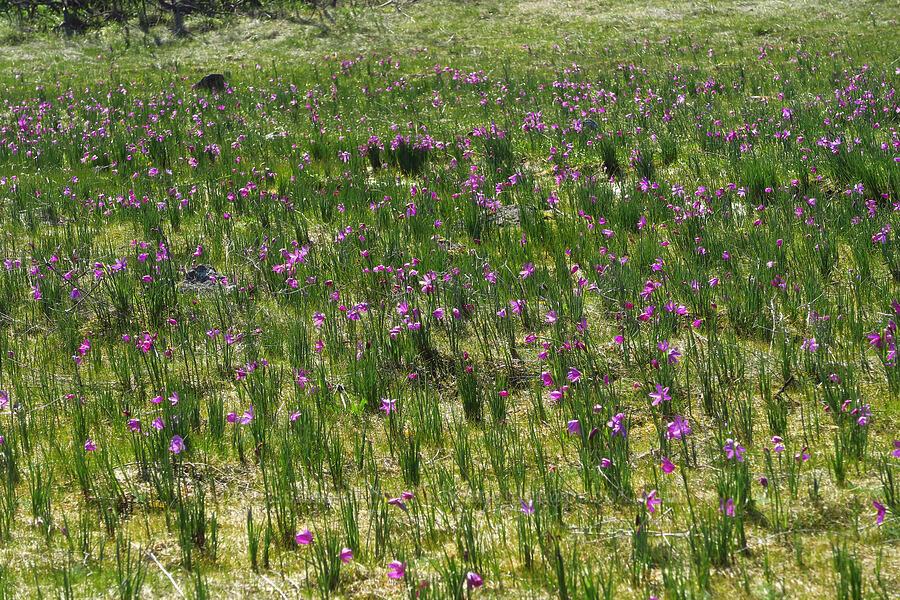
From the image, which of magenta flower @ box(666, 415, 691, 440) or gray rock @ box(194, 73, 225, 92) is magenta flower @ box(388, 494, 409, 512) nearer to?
magenta flower @ box(666, 415, 691, 440)

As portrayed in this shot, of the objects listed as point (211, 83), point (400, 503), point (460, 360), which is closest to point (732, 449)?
point (400, 503)

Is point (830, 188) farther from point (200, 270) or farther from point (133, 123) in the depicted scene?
point (133, 123)

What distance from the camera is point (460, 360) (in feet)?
12.8

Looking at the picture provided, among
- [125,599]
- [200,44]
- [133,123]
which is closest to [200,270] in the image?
[125,599]

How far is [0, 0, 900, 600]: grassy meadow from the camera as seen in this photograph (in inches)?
106

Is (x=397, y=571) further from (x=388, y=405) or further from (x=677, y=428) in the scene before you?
(x=677, y=428)

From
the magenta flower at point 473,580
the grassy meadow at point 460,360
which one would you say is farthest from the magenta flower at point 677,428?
the magenta flower at point 473,580

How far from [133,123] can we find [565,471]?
9.84m

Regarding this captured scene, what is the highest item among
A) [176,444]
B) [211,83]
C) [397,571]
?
[211,83]

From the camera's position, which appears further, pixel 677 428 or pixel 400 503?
pixel 677 428

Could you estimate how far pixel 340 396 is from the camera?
→ 3883 millimetres

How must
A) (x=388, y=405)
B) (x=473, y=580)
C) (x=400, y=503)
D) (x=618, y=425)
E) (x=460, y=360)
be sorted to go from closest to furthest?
(x=473, y=580) < (x=400, y=503) < (x=618, y=425) < (x=388, y=405) < (x=460, y=360)

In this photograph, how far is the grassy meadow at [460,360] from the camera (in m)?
2.70

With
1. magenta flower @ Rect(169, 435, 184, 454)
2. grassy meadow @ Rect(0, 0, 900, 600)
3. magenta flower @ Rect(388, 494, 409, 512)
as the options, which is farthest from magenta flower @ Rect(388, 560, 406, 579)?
magenta flower @ Rect(169, 435, 184, 454)
